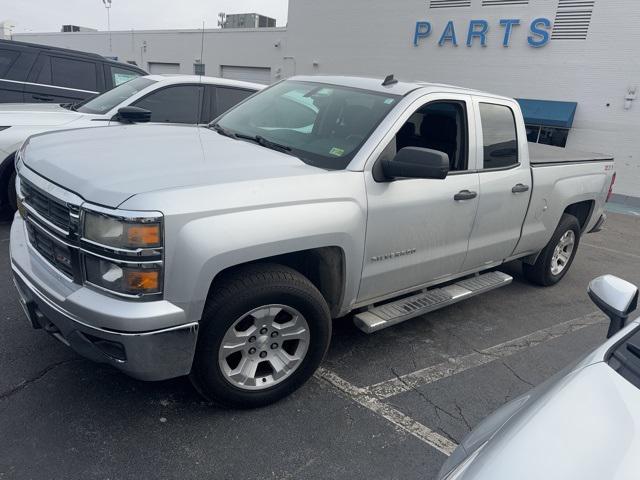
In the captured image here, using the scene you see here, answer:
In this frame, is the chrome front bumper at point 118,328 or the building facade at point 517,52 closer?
the chrome front bumper at point 118,328

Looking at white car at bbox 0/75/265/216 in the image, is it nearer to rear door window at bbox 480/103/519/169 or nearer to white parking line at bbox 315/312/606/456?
rear door window at bbox 480/103/519/169

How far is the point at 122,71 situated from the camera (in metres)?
8.16

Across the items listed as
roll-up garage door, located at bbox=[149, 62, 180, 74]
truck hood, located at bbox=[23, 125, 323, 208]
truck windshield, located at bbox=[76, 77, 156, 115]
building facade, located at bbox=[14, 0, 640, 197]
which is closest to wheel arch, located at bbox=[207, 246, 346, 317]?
truck hood, located at bbox=[23, 125, 323, 208]

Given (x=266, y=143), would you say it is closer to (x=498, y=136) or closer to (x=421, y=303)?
(x=421, y=303)

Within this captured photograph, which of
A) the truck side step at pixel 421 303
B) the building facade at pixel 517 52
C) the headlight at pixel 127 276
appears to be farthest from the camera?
the building facade at pixel 517 52

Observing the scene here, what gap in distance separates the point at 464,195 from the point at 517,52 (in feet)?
48.7

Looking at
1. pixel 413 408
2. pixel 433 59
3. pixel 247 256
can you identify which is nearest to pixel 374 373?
pixel 413 408

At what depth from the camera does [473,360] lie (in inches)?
149

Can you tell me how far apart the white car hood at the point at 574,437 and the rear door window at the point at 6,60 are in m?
8.24

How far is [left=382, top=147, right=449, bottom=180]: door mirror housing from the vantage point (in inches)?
115

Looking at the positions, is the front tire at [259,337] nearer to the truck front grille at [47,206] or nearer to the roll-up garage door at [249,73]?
the truck front grille at [47,206]

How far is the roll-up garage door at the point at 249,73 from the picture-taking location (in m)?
25.1

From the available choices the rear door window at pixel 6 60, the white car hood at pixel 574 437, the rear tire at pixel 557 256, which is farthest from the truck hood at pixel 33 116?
the white car hood at pixel 574 437

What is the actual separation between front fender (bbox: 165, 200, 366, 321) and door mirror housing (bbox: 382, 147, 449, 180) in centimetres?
35
